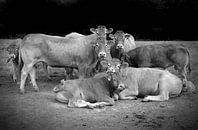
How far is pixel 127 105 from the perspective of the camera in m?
7.62

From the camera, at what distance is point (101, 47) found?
8.91 m

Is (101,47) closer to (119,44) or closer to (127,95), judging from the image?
(119,44)

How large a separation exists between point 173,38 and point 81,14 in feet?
12.5

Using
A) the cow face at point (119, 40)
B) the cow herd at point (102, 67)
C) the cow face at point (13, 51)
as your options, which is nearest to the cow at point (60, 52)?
the cow herd at point (102, 67)

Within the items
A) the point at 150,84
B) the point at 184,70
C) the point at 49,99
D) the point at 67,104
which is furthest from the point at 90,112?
the point at 184,70

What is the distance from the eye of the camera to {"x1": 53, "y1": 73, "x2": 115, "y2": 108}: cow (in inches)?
292

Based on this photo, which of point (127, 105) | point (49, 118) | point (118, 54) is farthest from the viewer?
point (118, 54)

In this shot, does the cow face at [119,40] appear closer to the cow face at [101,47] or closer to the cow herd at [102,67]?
the cow herd at [102,67]

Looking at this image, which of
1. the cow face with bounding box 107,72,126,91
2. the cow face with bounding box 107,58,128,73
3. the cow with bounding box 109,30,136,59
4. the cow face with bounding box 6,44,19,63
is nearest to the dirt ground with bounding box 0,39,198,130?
the cow face with bounding box 107,72,126,91

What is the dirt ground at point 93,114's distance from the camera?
6316 millimetres

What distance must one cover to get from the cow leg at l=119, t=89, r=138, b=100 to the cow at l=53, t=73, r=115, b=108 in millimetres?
328

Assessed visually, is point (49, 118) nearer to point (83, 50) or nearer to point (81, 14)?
point (83, 50)

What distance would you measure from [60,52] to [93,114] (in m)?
2.78

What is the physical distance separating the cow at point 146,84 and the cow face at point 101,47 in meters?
0.70
